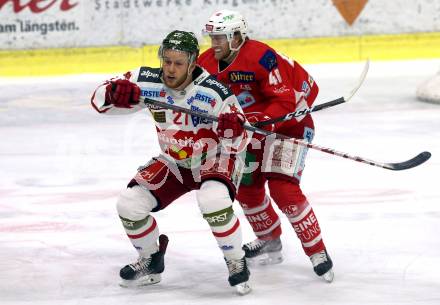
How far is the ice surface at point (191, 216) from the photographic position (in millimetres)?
4535

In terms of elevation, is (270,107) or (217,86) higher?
(217,86)

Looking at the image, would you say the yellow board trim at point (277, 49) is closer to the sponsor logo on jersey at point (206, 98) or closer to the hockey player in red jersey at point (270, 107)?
the hockey player in red jersey at point (270, 107)

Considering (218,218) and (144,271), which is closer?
(218,218)

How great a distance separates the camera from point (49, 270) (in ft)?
16.0

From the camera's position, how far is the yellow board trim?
11.0 m

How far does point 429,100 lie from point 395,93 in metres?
0.50

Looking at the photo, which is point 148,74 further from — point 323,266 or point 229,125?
point 323,266

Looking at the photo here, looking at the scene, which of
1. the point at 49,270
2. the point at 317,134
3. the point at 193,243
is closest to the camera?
the point at 49,270

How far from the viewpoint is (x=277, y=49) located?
1120 centimetres

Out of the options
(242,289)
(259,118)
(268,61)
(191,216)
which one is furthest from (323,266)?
(191,216)

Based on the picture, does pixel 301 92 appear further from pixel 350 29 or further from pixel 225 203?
pixel 350 29

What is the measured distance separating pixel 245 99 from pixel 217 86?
455 mm

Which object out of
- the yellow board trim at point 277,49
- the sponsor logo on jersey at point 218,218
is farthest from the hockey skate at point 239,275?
the yellow board trim at point 277,49

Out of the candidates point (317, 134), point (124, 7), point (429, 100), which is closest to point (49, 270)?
point (317, 134)
